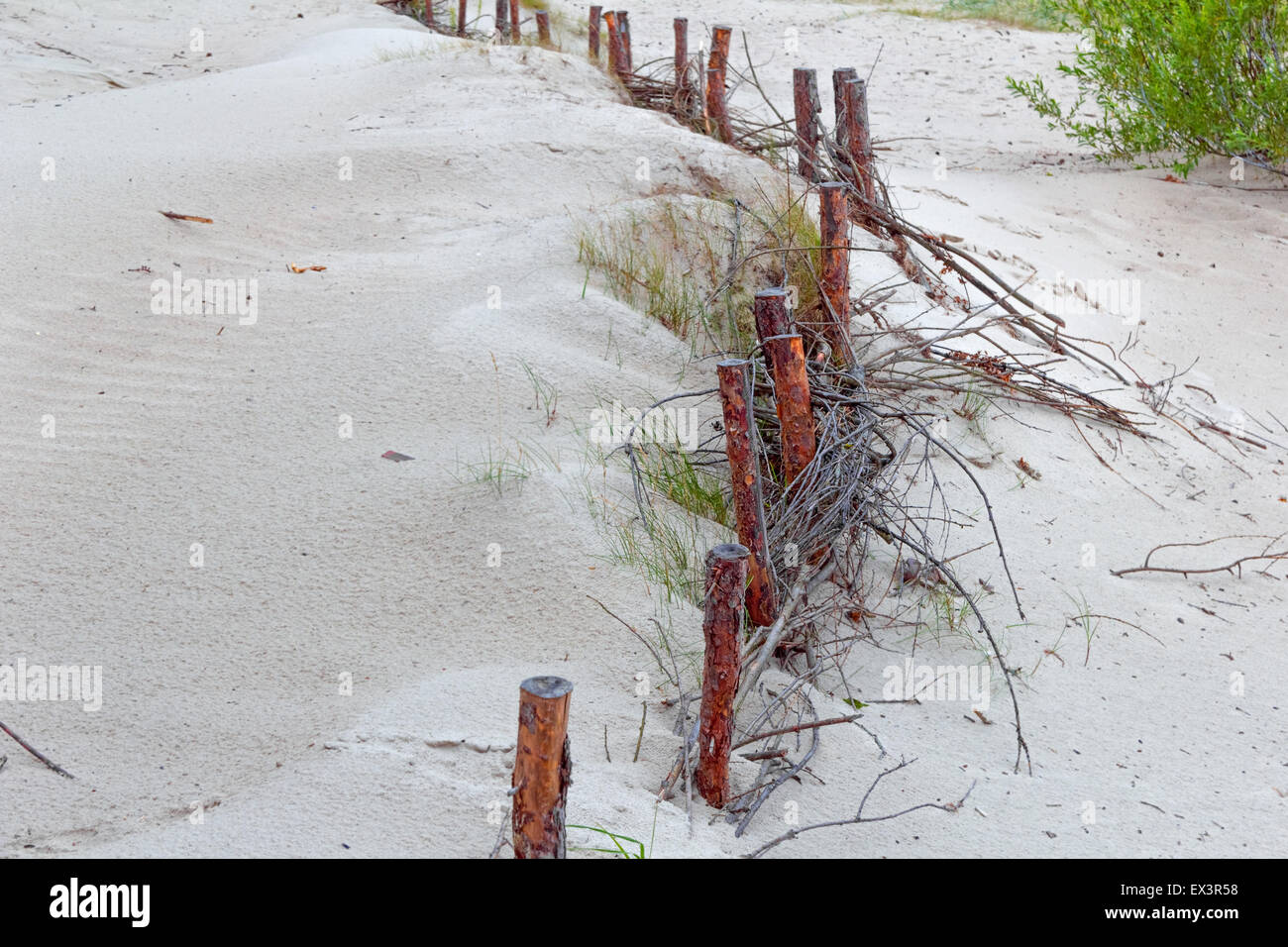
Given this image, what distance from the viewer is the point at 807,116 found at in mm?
4668

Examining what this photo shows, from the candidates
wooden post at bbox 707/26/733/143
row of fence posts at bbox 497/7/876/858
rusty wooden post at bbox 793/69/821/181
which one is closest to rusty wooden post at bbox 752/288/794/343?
row of fence posts at bbox 497/7/876/858

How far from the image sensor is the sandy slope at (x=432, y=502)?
2203 mm

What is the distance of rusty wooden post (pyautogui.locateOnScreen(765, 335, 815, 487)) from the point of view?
8.73 ft

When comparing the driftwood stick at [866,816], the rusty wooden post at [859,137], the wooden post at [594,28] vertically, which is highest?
the wooden post at [594,28]

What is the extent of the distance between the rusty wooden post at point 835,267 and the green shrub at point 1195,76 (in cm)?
402

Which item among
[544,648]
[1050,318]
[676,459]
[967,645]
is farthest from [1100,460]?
[544,648]

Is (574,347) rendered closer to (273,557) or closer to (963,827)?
(273,557)

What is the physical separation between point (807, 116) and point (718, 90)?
3.88ft

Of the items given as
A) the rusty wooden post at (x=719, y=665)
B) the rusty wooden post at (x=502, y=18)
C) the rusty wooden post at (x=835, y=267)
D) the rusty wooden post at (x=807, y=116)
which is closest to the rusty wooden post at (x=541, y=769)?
the rusty wooden post at (x=719, y=665)

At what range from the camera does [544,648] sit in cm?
255

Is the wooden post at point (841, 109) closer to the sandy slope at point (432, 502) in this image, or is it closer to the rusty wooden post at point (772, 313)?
the sandy slope at point (432, 502)

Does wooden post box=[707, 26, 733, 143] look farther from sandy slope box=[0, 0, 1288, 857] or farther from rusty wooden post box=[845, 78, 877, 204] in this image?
rusty wooden post box=[845, 78, 877, 204]

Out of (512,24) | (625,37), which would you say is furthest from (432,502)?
(512,24)

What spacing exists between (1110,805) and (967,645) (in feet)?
1.99
